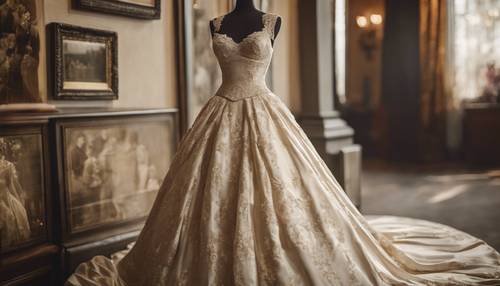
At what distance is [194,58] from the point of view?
171 inches

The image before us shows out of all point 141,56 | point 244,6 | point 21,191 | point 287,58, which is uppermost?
point 244,6

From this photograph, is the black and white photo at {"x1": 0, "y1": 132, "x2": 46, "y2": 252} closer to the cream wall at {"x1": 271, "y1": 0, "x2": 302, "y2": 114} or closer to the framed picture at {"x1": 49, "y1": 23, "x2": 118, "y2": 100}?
the framed picture at {"x1": 49, "y1": 23, "x2": 118, "y2": 100}

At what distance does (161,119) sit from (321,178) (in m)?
1.65

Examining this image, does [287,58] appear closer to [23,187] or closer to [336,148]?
[336,148]

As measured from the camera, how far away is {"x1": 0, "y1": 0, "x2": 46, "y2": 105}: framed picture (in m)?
2.97

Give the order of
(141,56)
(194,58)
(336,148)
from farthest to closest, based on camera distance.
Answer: (336,148), (194,58), (141,56)

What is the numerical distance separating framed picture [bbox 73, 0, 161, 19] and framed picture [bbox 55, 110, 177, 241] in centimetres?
73

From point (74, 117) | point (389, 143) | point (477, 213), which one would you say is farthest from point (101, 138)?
point (389, 143)

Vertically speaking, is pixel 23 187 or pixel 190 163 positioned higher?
pixel 190 163

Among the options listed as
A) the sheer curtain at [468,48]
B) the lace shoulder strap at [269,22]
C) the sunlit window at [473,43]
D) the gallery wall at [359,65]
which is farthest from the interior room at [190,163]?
the gallery wall at [359,65]

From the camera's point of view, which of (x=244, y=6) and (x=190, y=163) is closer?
(x=190, y=163)

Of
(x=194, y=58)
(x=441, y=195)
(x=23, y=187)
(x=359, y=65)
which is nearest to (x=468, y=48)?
(x=359, y=65)

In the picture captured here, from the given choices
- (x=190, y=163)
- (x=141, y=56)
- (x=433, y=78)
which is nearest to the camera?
(x=190, y=163)

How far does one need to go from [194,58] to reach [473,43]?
6.73 meters
